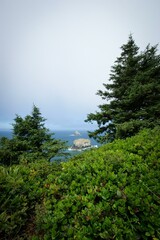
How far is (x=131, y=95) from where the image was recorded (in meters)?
10.4

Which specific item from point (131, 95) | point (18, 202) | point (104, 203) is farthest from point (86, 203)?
point (131, 95)

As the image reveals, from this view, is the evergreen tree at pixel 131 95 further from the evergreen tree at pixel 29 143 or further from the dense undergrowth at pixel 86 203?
the dense undergrowth at pixel 86 203

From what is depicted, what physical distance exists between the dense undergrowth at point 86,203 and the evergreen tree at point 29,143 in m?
9.22

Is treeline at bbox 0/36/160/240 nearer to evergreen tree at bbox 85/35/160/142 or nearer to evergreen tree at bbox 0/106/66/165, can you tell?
evergreen tree at bbox 85/35/160/142

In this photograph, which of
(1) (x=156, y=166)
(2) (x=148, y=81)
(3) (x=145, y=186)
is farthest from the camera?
(2) (x=148, y=81)

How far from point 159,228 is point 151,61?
12565 millimetres

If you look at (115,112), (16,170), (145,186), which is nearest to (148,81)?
(115,112)

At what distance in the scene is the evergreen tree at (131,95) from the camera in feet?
33.9

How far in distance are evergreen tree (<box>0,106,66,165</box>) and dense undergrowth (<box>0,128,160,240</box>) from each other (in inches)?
363

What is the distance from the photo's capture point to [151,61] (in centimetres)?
1209

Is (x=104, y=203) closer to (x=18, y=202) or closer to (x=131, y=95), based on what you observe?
(x=18, y=202)

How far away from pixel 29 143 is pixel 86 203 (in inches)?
473

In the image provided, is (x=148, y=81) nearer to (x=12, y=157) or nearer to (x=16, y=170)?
(x=16, y=170)

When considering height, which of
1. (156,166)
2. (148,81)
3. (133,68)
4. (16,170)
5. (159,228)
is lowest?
(159,228)
